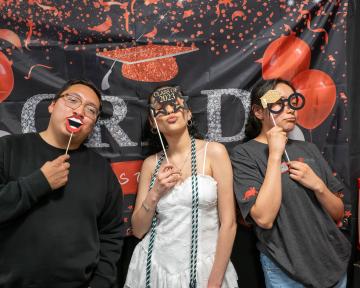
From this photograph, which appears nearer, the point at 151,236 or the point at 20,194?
the point at 20,194

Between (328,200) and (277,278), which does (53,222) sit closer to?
(277,278)

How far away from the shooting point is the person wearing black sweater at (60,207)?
1251 mm

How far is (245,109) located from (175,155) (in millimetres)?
458

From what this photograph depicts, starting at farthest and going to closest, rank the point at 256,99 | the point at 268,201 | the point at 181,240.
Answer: the point at 256,99 < the point at 181,240 < the point at 268,201

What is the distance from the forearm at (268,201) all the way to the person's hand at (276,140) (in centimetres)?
8

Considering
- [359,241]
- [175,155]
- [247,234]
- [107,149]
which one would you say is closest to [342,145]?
[359,241]

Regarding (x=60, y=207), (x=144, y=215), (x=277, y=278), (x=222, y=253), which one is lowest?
(x=277, y=278)

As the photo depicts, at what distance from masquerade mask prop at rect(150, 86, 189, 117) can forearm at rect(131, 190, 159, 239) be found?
1.19 feet

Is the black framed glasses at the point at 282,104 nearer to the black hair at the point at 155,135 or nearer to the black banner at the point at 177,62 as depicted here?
the black banner at the point at 177,62

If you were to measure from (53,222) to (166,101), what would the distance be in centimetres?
67

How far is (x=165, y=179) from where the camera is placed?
1426 millimetres

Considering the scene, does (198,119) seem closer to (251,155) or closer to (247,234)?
(251,155)

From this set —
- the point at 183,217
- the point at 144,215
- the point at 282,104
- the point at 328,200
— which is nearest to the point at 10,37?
the point at 144,215

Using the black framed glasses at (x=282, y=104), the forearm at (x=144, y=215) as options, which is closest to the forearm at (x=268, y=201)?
the black framed glasses at (x=282, y=104)
